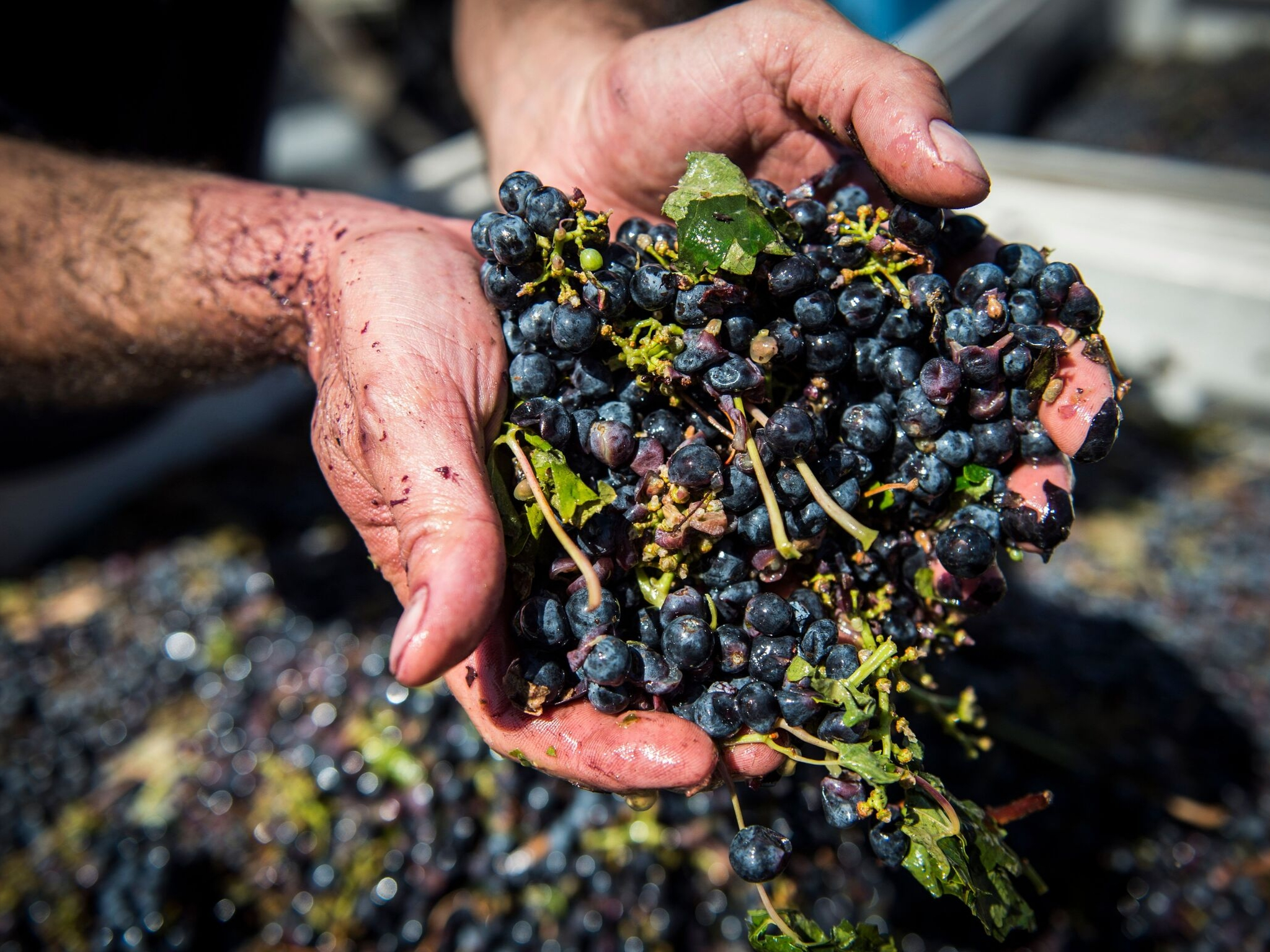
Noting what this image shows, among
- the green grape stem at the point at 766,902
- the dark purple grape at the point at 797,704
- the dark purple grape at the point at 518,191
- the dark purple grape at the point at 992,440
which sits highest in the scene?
the dark purple grape at the point at 518,191

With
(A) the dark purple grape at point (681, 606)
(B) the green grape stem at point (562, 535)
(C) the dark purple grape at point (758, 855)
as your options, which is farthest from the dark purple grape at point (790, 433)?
(C) the dark purple grape at point (758, 855)

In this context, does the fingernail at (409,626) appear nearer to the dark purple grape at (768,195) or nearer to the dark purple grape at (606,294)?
the dark purple grape at (606,294)

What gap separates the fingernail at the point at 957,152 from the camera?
1.71 meters

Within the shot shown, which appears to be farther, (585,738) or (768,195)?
(768,195)

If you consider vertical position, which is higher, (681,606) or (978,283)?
(978,283)

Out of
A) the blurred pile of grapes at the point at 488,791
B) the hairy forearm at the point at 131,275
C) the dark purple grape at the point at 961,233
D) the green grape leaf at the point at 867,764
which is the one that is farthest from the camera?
the blurred pile of grapes at the point at 488,791

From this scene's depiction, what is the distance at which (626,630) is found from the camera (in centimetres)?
178

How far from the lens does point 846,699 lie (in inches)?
63.7

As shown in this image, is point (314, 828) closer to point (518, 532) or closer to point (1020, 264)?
point (518, 532)

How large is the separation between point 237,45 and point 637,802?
4160 mm

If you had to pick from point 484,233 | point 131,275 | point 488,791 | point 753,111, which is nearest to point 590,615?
point 484,233

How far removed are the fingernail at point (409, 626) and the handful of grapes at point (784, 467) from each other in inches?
12.1

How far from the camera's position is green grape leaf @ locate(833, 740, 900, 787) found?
158 centimetres

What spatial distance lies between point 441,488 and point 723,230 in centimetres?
79
